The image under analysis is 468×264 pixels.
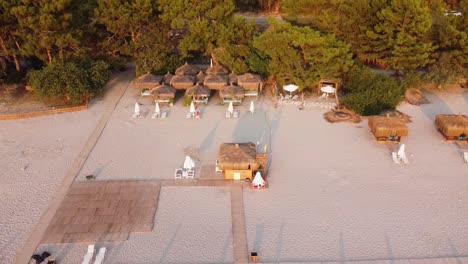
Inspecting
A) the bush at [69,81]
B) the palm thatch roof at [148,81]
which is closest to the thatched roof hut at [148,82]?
the palm thatch roof at [148,81]

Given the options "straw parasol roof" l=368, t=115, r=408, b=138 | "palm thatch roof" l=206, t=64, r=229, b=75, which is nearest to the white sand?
"straw parasol roof" l=368, t=115, r=408, b=138

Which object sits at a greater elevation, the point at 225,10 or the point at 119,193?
the point at 225,10

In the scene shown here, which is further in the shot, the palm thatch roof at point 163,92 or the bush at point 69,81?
the palm thatch roof at point 163,92

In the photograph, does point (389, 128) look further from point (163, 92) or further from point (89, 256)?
point (89, 256)

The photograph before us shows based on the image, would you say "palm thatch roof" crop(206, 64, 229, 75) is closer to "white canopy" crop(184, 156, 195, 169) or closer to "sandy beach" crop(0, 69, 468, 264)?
"sandy beach" crop(0, 69, 468, 264)

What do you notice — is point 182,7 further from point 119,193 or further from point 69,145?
point 119,193

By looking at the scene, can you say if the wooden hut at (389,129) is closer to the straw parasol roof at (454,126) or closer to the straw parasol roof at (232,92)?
the straw parasol roof at (454,126)

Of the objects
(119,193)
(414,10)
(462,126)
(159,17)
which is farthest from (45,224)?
(414,10)
